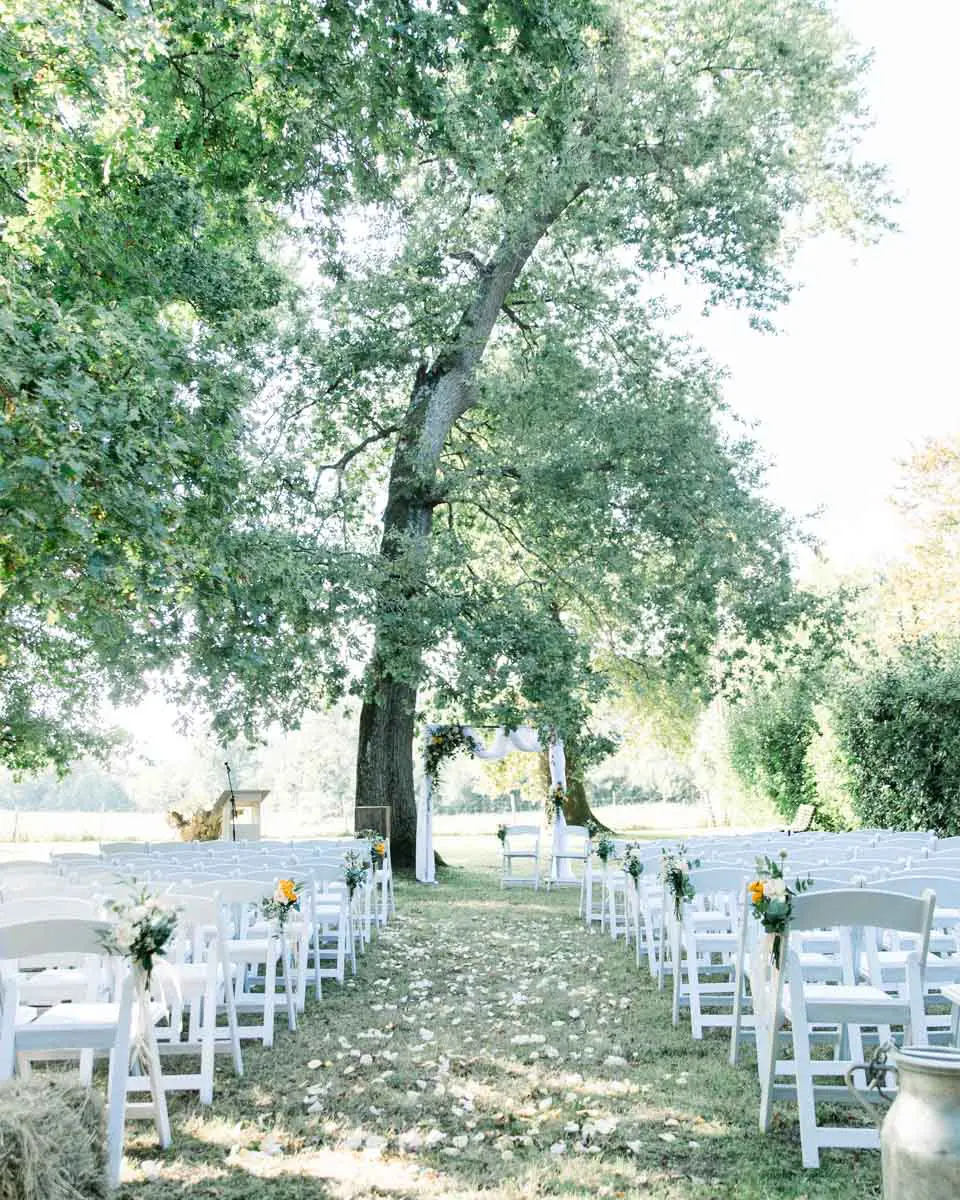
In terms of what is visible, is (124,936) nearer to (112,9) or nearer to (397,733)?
(112,9)

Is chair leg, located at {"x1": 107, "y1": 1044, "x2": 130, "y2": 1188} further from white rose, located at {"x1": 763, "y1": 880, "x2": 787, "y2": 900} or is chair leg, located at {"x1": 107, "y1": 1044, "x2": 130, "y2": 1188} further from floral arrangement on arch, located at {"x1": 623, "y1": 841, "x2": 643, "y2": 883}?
floral arrangement on arch, located at {"x1": 623, "y1": 841, "x2": 643, "y2": 883}

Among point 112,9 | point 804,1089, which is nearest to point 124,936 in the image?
point 804,1089

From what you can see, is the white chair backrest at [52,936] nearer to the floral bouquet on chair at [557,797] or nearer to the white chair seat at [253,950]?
the white chair seat at [253,950]

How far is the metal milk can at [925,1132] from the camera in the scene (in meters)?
2.88

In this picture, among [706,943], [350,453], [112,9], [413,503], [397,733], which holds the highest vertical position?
[112,9]

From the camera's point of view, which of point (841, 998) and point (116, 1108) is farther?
point (841, 998)

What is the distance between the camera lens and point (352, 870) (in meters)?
9.23

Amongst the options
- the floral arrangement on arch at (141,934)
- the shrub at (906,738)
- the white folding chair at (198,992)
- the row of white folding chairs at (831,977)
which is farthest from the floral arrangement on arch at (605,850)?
the floral arrangement on arch at (141,934)

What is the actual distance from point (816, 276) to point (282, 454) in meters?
10.0

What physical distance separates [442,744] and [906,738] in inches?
301

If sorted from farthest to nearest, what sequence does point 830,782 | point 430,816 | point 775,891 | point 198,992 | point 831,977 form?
point 830,782, point 430,816, point 831,977, point 198,992, point 775,891

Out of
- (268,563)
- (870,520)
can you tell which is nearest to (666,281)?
(268,563)

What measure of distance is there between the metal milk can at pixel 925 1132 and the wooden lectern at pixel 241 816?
1603cm

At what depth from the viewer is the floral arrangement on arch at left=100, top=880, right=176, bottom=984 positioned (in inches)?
179
